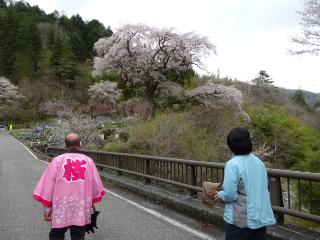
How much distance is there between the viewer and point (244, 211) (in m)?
2.42

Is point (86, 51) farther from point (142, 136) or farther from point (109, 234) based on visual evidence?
point (109, 234)

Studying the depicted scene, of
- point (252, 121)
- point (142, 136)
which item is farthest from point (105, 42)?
point (252, 121)

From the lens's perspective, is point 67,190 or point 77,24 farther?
point 77,24

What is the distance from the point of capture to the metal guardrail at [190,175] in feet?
11.7

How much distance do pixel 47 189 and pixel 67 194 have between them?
0.22 meters

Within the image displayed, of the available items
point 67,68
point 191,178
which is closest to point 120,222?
point 191,178

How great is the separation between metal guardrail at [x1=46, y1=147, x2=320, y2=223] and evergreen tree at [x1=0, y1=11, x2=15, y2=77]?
63.6 m

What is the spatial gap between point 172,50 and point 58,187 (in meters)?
20.7

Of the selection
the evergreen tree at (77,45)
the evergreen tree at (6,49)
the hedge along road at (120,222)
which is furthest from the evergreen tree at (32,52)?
the hedge along road at (120,222)

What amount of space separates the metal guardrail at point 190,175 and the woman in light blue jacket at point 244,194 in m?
1.23

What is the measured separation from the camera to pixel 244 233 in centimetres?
245

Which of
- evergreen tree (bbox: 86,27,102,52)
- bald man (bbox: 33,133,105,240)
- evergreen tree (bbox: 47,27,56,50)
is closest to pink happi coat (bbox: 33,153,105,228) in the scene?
bald man (bbox: 33,133,105,240)

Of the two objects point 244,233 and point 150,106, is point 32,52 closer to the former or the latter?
point 150,106

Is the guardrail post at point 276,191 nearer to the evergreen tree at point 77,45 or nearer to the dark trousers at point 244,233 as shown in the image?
the dark trousers at point 244,233
